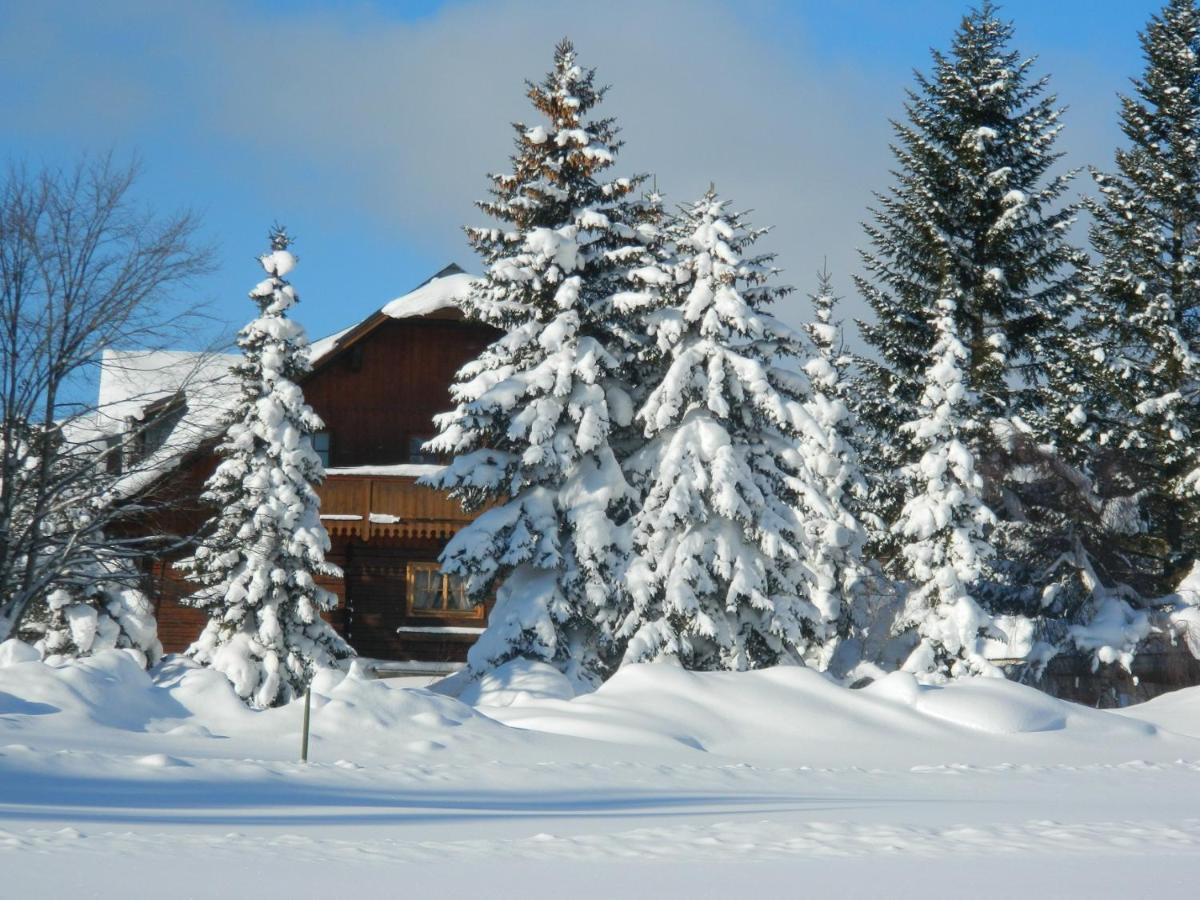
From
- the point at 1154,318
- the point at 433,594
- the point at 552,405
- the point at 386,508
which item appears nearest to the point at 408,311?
the point at 386,508

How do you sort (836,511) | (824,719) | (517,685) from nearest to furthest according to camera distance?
(824,719) → (517,685) → (836,511)

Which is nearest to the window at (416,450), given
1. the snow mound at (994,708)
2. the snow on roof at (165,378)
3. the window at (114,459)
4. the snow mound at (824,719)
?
the snow on roof at (165,378)

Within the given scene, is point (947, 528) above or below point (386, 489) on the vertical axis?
below

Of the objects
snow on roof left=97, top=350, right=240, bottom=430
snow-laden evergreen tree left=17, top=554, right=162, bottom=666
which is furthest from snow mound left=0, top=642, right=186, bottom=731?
snow-laden evergreen tree left=17, top=554, right=162, bottom=666

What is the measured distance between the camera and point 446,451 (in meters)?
24.2

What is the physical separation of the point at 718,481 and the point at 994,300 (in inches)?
443

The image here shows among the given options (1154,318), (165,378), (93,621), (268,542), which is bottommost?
(93,621)

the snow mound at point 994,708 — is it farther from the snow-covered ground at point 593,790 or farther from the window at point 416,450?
the window at point 416,450

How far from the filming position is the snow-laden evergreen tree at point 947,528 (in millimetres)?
26000

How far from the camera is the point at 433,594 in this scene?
111 ft

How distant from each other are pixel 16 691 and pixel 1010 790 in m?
11.0

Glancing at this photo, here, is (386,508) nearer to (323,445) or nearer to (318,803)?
(323,445)

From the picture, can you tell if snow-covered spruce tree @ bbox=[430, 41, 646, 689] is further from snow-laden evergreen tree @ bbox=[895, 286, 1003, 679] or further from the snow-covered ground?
snow-laden evergreen tree @ bbox=[895, 286, 1003, 679]

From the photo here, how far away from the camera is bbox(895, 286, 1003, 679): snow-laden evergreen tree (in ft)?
85.3
